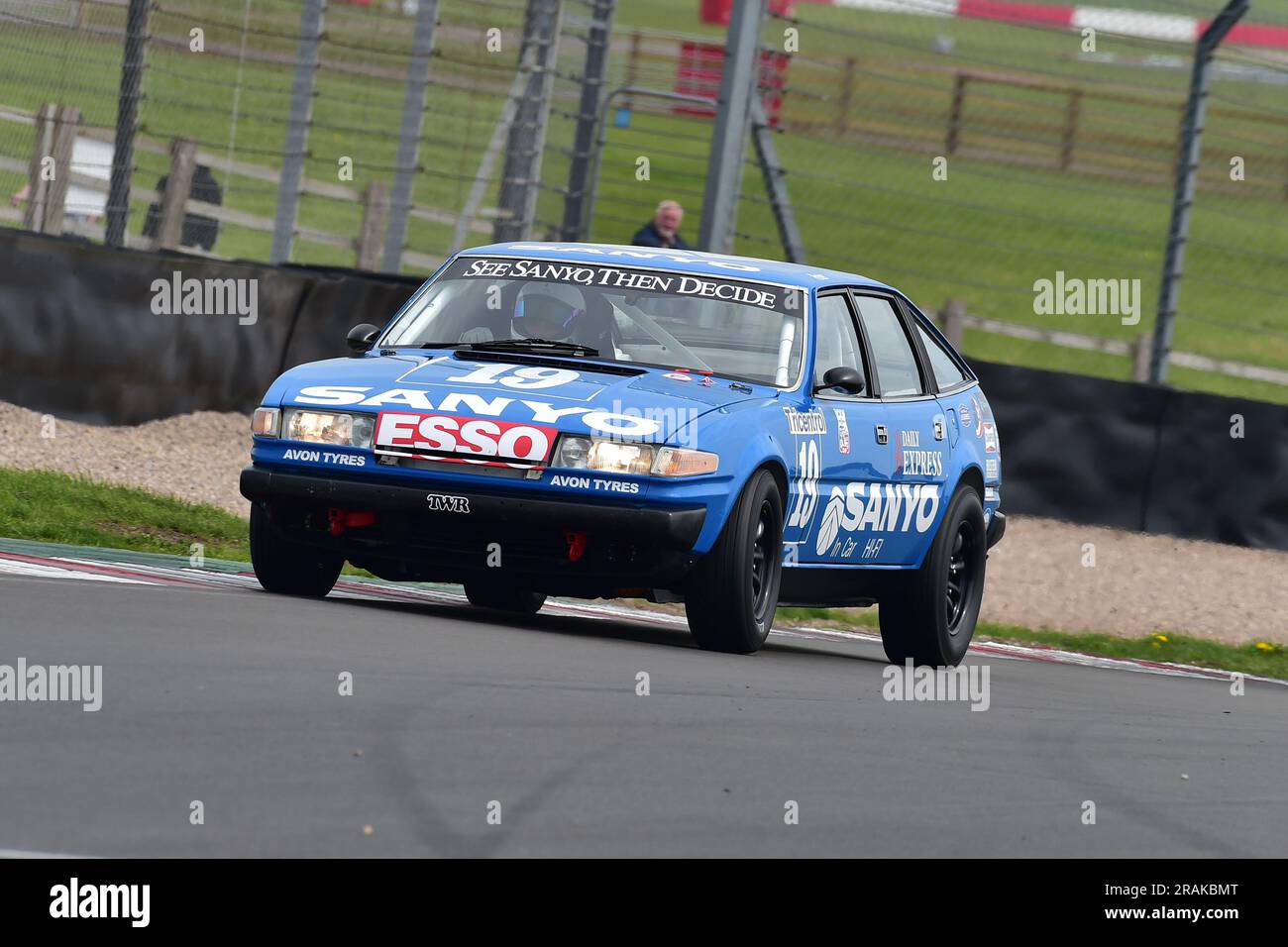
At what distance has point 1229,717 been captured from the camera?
9.08 metres

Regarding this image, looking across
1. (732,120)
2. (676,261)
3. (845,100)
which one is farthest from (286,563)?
(845,100)

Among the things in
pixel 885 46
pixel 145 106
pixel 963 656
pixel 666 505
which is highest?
pixel 885 46

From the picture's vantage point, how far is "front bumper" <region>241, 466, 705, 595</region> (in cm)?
827

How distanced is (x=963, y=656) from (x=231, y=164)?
10.2 metres

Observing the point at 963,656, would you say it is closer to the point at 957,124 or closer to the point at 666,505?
the point at 666,505

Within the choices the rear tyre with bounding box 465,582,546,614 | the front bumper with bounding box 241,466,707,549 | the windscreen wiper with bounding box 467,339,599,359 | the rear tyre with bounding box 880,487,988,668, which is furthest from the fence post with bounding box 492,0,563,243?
the front bumper with bounding box 241,466,707,549

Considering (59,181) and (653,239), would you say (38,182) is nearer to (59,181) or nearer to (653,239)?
(59,181)

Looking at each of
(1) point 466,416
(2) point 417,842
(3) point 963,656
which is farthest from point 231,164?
(2) point 417,842

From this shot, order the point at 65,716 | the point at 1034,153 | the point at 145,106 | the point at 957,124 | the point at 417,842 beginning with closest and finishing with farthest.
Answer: the point at 417,842 → the point at 65,716 → the point at 145,106 → the point at 957,124 → the point at 1034,153

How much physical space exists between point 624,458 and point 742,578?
64 cm

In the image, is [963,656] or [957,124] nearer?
[963,656]

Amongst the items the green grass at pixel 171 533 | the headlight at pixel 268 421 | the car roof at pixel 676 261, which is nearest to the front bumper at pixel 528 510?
the headlight at pixel 268 421

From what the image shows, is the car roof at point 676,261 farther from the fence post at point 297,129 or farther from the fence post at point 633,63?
the fence post at point 633,63

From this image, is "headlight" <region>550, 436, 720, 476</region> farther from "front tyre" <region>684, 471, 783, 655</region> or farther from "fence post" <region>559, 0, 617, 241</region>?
"fence post" <region>559, 0, 617, 241</region>
